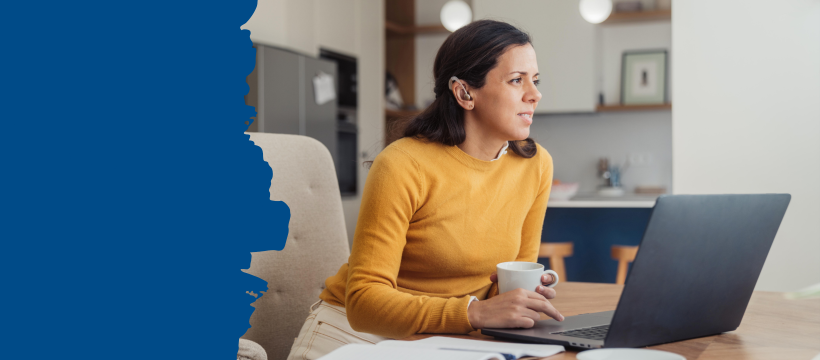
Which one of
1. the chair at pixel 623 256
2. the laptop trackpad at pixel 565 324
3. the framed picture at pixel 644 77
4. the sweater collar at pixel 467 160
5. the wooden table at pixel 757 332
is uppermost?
the framed picture at pixel 644 77

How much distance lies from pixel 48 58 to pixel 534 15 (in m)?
3.80

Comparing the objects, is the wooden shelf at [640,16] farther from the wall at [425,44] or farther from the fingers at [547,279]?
the fingers at [547,279]

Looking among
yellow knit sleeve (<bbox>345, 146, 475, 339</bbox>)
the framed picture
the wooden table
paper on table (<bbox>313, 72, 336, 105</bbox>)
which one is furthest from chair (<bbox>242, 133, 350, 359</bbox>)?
the framed picture

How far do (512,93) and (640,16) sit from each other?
3975 millimetres

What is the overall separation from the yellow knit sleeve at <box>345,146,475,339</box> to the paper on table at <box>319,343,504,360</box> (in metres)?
0.19

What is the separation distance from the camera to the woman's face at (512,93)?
120 centimetres

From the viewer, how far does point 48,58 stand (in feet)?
2.92

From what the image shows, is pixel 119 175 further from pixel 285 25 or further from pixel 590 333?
pixel 285 25

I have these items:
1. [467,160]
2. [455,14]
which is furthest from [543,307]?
[455,14]

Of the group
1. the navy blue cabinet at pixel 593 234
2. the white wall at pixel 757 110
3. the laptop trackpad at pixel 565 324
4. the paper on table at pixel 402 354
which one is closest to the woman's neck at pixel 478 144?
the laptop trackpad at pixel 565 324

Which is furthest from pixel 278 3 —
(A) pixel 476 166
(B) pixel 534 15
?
(A) pixel 476 166

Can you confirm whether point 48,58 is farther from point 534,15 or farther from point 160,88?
point 534,15

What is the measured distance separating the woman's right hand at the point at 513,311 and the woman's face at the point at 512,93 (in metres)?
0.42

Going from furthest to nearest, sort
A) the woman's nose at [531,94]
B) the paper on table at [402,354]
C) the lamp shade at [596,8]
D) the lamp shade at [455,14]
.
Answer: the lamp shade at [455,14] → the lamp shade at [596,8] → the woman's nose at [531,94] → the paper on table at [402,354]
